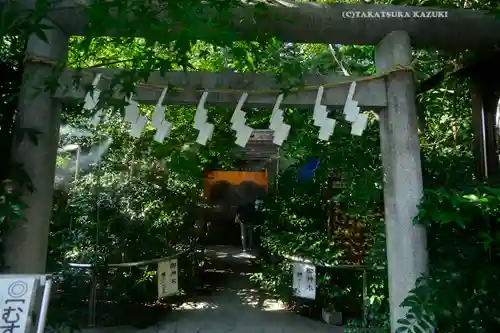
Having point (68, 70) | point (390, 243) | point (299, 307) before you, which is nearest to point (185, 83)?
point (68, 70)

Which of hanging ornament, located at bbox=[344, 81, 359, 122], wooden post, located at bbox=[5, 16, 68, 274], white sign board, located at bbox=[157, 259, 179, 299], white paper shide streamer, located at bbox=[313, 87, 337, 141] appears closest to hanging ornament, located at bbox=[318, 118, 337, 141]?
white paper shide streamer, located at bbox=[313, 87, 337, 141]

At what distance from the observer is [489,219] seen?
2.93 metres

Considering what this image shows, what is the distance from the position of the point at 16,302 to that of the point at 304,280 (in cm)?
372

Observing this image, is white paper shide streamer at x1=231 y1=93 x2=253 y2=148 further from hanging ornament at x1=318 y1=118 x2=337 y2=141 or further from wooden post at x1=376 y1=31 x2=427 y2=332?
wooden post at x1=376 y1=31 x2=427 y2=332

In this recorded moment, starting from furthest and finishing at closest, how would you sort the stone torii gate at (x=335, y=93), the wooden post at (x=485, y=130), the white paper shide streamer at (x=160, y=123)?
the wooden post at (x=485, y=130)
the white paper shide streamer at (x=160, y=123)
the stone torii gate at (x=335, y=93)

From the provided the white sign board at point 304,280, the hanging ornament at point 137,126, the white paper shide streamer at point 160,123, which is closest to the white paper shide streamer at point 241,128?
the white paper shide streamer at point 160,123

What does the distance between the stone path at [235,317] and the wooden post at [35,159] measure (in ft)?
8.42

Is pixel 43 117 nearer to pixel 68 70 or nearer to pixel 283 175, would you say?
pixel 68 70

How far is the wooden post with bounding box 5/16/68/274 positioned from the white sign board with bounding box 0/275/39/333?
0.84 metres

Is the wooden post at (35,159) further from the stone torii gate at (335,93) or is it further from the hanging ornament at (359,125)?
the hanging ornament at (359,125)

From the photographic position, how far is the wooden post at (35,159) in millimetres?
2768

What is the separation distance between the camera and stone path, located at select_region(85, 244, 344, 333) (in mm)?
5148

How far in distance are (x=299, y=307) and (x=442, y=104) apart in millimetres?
3133

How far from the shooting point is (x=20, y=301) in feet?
6.40
